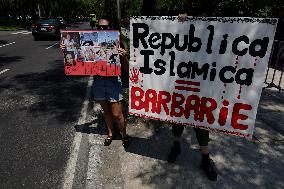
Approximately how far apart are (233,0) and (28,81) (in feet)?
21.3

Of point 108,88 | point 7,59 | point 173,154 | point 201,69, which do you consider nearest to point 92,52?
point 108,88

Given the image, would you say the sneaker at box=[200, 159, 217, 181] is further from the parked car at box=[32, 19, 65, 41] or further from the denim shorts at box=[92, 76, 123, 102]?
the parked car at box=[32, 19, 65, 41]

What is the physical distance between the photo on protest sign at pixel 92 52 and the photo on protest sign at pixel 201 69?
0.44 m

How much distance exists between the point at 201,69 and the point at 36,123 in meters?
3.63

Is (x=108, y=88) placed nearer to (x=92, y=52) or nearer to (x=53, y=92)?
(x=92, y=52)

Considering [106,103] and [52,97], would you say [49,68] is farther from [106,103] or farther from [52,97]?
[106,103]

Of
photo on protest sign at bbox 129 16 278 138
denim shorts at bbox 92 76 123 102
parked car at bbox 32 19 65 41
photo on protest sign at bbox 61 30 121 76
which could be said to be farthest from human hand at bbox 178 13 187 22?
parked car at bbox 32 19 65 41

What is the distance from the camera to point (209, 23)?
3.20 m

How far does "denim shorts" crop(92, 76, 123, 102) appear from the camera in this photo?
14.1 feet

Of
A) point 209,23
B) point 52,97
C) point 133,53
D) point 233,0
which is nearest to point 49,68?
point 52,97

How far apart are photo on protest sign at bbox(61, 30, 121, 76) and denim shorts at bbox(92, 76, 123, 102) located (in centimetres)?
16

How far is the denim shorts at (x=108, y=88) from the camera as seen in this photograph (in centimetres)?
430

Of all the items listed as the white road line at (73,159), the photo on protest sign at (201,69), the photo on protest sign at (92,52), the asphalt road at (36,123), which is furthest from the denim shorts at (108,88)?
the asphalt road at (36,123)

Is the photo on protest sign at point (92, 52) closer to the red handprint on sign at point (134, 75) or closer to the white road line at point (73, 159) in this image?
the red handprint on sign at point (134, 75)
